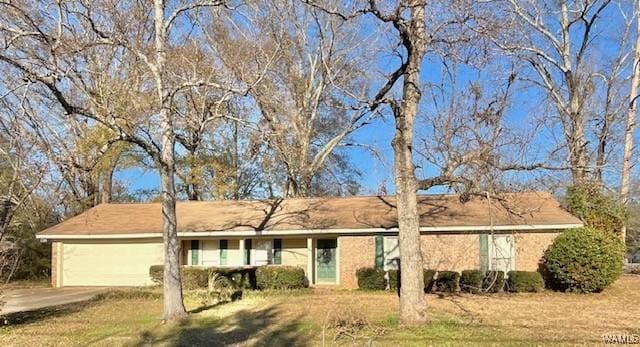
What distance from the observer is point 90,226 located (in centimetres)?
2519

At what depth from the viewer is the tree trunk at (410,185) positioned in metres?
12.1

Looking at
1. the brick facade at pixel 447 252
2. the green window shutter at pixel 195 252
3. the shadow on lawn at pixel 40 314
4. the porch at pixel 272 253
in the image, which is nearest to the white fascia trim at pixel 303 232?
the brick facade at pixel 447 252

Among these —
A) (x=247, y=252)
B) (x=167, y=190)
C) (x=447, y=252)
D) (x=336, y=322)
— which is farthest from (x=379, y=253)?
(x=336, y=322)

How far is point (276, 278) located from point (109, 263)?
847 centimetres

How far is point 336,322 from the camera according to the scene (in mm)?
11133

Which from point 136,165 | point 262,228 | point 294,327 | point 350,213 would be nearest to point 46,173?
point 294,327

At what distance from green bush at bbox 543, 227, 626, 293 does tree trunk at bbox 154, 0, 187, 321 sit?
12362 millimetres

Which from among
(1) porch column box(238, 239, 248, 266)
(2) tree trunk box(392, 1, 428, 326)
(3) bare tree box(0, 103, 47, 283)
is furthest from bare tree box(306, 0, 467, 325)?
→ (1) porch column box(238, 239, 248, 266)

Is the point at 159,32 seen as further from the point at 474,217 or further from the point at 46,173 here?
the point at 474,217

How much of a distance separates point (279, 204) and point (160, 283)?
629 cm

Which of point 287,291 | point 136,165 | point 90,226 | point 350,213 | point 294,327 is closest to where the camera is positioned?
point 294,327

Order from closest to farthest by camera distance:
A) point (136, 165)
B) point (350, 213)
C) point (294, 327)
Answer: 1. point (294, 327)
2. point (350, 213)
3. point (136, 165)

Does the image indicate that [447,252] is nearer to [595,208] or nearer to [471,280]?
[471,280]

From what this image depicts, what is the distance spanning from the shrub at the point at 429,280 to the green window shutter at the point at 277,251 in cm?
690
